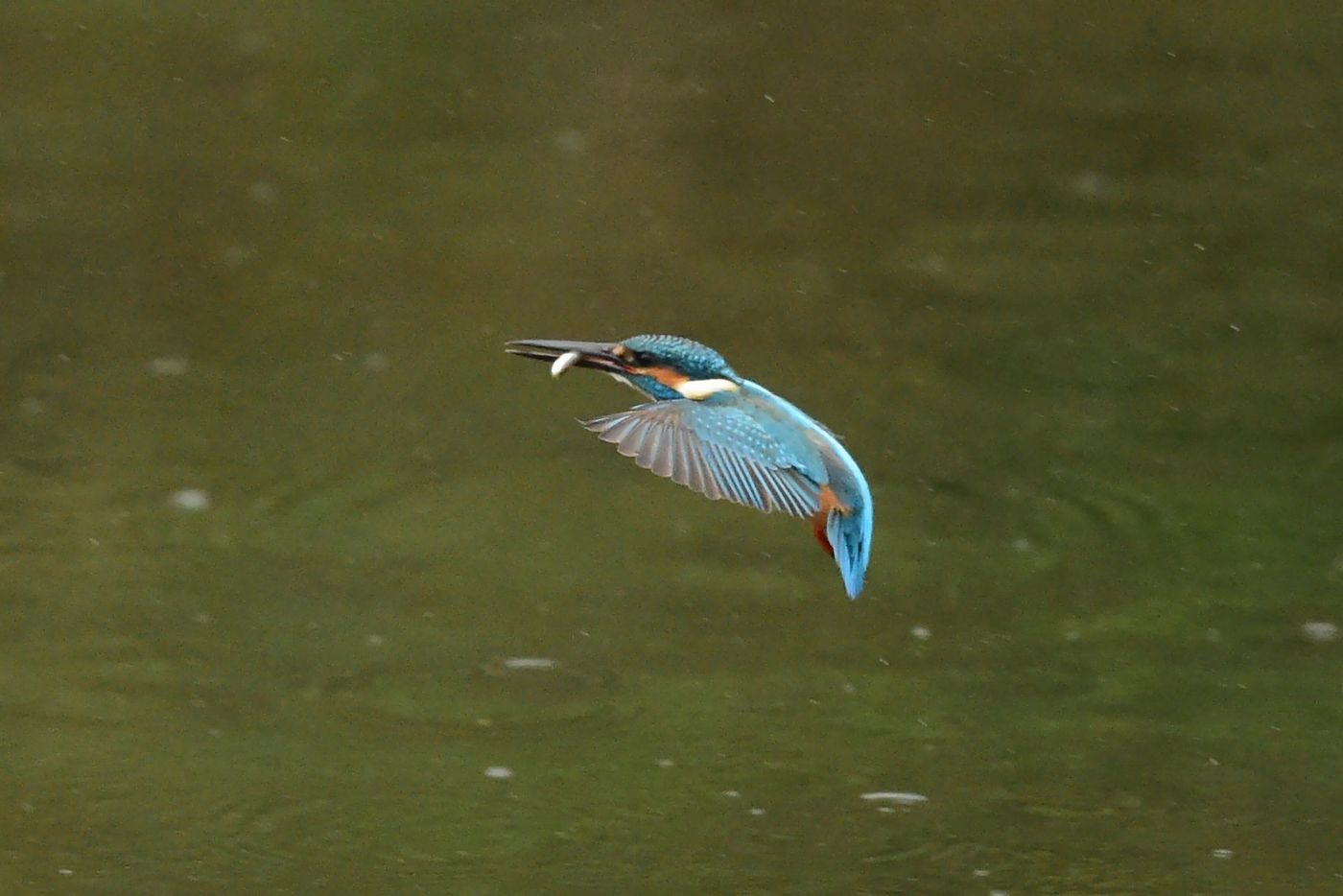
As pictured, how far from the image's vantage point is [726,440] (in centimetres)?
261

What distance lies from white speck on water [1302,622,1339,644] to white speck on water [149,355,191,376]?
2409 millimetres

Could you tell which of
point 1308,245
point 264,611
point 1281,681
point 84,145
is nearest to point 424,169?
point 84,145

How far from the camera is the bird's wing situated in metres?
2.55

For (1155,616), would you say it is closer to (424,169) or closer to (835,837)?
(835,837)

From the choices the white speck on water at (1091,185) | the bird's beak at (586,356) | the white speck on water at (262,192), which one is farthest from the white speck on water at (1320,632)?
the white speck on water at (262,192)

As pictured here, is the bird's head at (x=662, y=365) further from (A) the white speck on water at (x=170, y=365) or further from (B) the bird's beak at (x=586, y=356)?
(A) the white speck on water at (x=170, y=365)

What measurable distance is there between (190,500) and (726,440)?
1869mm

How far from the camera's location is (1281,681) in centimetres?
356

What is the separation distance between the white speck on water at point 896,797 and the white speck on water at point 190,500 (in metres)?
1.57

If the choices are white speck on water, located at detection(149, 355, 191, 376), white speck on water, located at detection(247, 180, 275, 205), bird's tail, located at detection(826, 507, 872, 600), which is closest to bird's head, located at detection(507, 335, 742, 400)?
bird's tail, located at detection(826, 507, 872, 600)

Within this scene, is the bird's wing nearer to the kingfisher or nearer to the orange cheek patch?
the kingfisher

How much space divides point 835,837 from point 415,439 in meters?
1.64

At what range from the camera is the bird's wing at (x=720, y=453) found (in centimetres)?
255

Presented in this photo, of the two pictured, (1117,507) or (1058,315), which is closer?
(1117,507)
